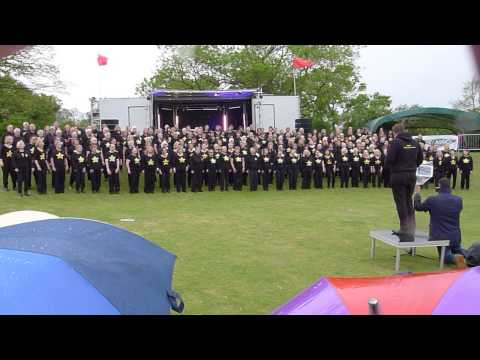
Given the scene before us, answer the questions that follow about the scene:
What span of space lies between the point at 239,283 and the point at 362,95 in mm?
40989

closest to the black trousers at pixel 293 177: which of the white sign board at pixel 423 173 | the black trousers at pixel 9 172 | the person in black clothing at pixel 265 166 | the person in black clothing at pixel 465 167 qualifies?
the person in black clothing at pixel 265 166

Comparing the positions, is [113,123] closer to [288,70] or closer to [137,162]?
[137,162]

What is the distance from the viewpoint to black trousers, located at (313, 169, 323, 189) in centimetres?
1847

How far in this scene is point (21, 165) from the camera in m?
14.7

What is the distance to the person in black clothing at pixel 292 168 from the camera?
18156 mm

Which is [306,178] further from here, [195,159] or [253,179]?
[195,159]

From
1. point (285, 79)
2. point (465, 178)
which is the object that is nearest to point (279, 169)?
point (465, 178)

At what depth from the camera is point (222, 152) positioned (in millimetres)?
17547

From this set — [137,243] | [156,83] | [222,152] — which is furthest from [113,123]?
[156,83]

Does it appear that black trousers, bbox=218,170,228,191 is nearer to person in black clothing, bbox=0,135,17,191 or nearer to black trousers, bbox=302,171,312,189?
black trousers, bbox=302,171,312,189

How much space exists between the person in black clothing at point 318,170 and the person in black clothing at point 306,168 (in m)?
0.20

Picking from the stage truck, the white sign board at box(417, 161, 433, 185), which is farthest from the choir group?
the white sign board at box(417, 161, 433, 185)

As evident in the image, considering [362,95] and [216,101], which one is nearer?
[216,101]

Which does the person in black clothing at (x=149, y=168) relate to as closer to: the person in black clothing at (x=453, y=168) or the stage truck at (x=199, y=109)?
the stage truck at (x=199, y=109)
